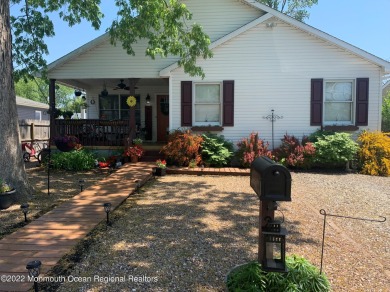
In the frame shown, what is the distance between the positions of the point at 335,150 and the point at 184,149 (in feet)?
14.9

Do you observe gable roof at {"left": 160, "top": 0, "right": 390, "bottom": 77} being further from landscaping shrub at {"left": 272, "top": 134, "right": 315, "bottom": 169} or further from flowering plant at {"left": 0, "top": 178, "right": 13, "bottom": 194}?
flowering plant at {"left": 0, "top": 178, "right": 13, "bottom": 194}

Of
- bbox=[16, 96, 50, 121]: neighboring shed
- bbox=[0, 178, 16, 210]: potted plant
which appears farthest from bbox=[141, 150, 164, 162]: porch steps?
bbox=[16, 96, 50, 121]: neighboring shed

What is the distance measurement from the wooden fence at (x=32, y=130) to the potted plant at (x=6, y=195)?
978 cm

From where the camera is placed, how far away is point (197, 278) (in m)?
2.83

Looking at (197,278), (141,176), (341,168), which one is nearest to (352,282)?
(197,278)

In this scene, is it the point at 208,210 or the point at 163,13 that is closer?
the point at 208,210

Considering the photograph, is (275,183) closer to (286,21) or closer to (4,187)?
(4,187)

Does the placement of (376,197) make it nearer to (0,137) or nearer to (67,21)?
(0,137)

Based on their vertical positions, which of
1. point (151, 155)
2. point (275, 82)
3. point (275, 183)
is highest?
point (275, 82)

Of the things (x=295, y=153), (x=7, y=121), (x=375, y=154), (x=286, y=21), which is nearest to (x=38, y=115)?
(x=7, y=121)

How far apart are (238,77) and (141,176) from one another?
486 cm

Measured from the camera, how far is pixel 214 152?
9.24 meters

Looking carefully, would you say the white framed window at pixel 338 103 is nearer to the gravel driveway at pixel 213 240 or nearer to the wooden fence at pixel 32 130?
the gravel driveway at pixel 213 240

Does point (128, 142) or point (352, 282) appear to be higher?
point (128, 142)
